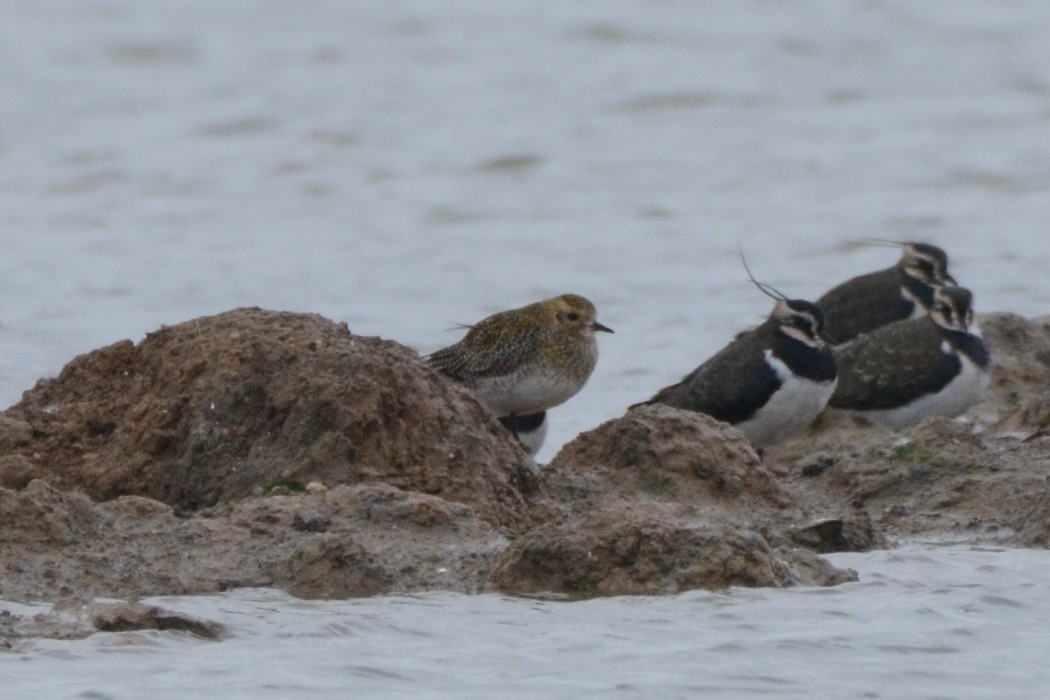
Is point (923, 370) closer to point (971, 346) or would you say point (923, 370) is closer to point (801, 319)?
point (971, 346)

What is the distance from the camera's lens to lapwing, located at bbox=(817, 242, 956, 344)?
1212 centimetres

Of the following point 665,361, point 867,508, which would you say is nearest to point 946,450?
point 867,508

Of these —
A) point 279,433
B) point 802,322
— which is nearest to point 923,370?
point 802,322

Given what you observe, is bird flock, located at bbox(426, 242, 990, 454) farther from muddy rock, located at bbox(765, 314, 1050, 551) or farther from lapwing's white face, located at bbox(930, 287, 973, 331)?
muddy rock, located at bbox(765, 314, 1050, 551)

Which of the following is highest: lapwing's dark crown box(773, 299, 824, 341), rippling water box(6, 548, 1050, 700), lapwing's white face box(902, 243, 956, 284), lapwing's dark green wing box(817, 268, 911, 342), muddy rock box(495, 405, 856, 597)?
lapwing's white face box(902, 243, 956, 284)

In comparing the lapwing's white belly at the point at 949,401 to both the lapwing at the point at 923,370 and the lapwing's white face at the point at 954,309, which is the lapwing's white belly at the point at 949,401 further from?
the lapwing's white face at the point at 954,309

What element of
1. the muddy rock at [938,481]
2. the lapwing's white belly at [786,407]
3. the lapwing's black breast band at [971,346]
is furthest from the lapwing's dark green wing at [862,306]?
the muddy rock at [938,481]

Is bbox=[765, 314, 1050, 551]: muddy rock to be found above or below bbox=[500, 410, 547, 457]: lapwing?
below

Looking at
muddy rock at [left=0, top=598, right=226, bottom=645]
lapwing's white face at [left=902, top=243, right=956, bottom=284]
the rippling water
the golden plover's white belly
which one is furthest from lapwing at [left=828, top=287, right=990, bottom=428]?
muddy rock at [left=0, top=598, right=226, bottom=645]

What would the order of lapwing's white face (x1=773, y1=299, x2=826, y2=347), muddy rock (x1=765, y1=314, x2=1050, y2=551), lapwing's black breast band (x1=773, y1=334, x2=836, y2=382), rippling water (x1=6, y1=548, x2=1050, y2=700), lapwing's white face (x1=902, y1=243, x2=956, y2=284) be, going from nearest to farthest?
rippling water (x1=6, y1=548, x2=1050, y2=700) → muddy rock (x1=765, y1=314, x2=1050, y2=551) → lapwing's black breast band (x1=773, y1=334, x2=836, y2=382) → lapwing's white face (x1=773, y1=299, x2=826, y2=347) → lapwing's white face (x1=902, y1=243, x2=956, y2=284)

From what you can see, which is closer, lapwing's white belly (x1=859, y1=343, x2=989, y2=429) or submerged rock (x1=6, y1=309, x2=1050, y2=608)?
submerged rock (x1=6, y1=309, x2=1050, y2=608)

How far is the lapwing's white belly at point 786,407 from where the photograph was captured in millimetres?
10016

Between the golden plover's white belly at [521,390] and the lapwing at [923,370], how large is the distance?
201cm

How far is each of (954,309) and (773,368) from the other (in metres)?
1.41
